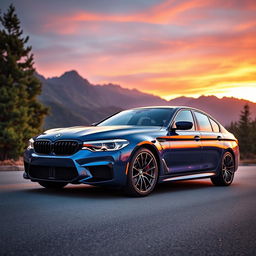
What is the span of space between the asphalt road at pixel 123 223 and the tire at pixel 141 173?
210 millimetres

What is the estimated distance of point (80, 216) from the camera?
18.4 feet

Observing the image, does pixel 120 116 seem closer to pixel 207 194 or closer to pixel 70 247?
pixel 207 194

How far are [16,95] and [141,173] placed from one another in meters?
31.2

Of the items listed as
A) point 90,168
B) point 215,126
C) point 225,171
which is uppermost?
point 215,126

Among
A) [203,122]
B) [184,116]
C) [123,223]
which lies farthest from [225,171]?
[123,223]

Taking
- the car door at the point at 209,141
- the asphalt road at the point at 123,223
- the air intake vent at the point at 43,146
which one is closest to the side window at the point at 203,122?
the car door at the point at 209,141

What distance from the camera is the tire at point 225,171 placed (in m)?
10.0

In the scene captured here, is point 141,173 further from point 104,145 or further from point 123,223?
point 123,223

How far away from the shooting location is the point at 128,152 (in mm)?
7262

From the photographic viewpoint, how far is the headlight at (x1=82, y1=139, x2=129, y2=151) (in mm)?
7129

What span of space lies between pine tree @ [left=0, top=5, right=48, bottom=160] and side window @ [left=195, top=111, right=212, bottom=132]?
91.9ft

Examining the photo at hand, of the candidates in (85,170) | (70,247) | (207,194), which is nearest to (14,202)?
(85,170)

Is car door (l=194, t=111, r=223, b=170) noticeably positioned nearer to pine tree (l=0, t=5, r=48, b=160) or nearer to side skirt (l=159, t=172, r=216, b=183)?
side skirt (l=159, t=172, r=216, b=183)

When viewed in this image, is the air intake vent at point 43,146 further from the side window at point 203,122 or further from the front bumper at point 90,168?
the side window at point 203,122
